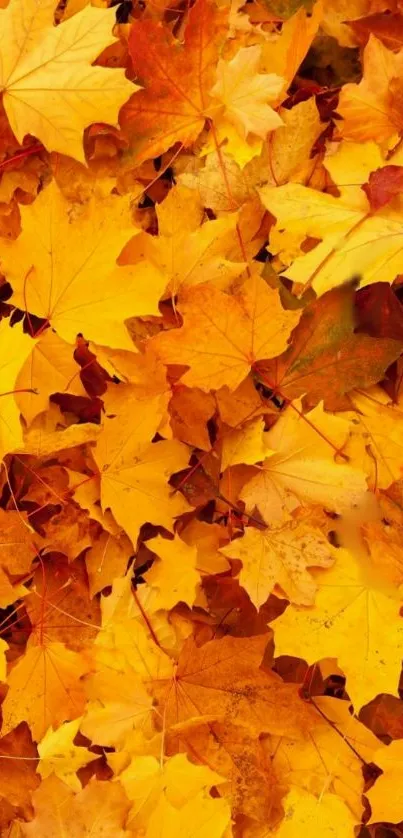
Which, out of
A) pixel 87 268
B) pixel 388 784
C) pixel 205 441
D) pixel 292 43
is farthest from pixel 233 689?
pixel 292 43

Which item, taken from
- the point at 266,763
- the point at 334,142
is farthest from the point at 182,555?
the point at 334,142

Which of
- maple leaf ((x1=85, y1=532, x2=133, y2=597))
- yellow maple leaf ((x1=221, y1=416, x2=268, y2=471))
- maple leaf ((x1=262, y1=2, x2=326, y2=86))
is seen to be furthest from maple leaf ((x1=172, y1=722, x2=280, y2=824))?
maple leaf ((x1=262, y1=2, x2=326, y2=86))

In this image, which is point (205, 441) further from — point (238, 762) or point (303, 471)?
point (238, 762)

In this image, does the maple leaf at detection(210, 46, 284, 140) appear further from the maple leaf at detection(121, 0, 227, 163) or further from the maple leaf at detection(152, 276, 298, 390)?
the maple leaf at detection(152, 276, 298, 390)

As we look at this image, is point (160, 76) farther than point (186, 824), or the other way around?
point (160, 76)

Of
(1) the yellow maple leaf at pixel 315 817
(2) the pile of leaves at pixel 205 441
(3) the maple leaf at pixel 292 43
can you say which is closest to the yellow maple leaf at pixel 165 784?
(2) the pile of leaves at pixel 205 441

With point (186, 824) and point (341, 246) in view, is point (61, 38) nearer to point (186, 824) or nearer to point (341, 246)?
point (341, 246)

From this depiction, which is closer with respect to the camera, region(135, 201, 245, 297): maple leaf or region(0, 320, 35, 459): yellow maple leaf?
region(0, 320, 35, 459): yellow maple leaf
